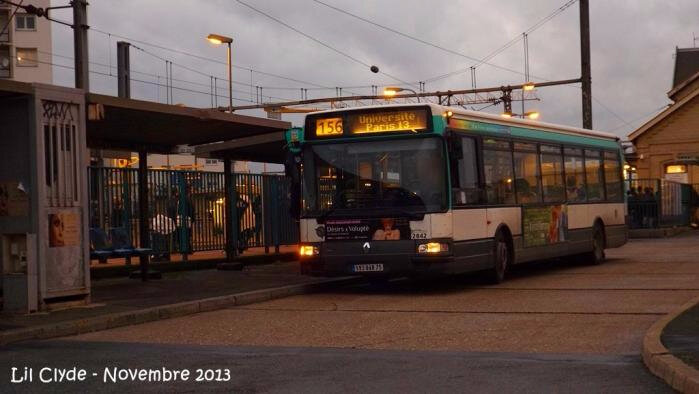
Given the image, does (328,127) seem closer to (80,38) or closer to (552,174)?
(552,174)

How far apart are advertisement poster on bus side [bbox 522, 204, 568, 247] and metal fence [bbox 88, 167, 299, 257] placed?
257 inches

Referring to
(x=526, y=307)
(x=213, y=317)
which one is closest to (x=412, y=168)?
(x=526, y=307)

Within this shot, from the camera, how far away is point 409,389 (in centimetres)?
785

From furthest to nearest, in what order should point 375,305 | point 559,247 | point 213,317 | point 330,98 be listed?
point 330,98 < point 559,247 < point 375,305 < point 213,317

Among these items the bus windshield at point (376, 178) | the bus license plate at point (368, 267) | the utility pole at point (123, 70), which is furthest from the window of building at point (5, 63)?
the bus license plate at point (368, 267)

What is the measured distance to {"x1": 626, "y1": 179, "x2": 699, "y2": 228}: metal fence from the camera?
37.8 meters

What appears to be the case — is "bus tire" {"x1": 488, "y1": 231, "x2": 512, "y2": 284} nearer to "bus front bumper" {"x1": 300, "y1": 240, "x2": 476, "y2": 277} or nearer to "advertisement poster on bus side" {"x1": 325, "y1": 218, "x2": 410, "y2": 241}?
"bus front bumper" {"x1": 300, "y1": 240, "x2": 476, "y2": 277}

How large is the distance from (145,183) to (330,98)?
32877 mm

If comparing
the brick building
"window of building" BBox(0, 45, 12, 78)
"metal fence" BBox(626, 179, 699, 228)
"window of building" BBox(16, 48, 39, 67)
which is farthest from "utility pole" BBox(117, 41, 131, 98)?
"window of building" BBox(16, 48, 39, 67)

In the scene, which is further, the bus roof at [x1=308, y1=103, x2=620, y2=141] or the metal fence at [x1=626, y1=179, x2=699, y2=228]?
the metal fence at [x1=626, y1=179, x2=699, y2=228]

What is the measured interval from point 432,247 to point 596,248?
26.5 ft

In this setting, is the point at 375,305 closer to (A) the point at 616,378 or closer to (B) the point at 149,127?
(B) the point at 149,127

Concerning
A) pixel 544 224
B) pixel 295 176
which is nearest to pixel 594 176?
pixel 544 224

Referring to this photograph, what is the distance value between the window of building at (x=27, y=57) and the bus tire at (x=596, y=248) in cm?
5688
